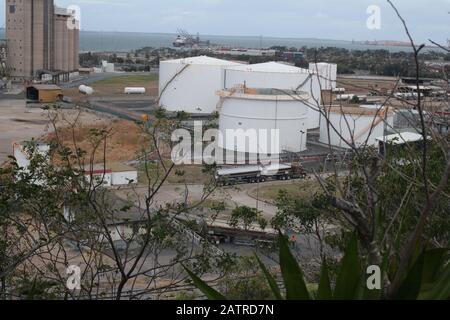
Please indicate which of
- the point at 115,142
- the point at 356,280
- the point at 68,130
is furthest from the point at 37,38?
the point at 356,280

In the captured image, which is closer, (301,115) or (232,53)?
(301,115)

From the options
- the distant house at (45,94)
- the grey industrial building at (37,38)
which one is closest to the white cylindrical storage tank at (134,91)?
the grey industrial building at (37,38)

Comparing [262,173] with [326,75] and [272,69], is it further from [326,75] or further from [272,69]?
[272,69]

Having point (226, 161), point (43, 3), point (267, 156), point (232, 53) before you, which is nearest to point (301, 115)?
point (267, 156)

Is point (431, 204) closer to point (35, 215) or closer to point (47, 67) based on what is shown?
point (35, 215)

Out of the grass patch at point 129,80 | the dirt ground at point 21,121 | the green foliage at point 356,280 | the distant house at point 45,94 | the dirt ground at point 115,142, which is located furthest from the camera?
the grass patch at point 129,80

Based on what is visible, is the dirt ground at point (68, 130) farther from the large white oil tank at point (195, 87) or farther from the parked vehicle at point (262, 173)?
the large white oil tank at point (195, 87)
